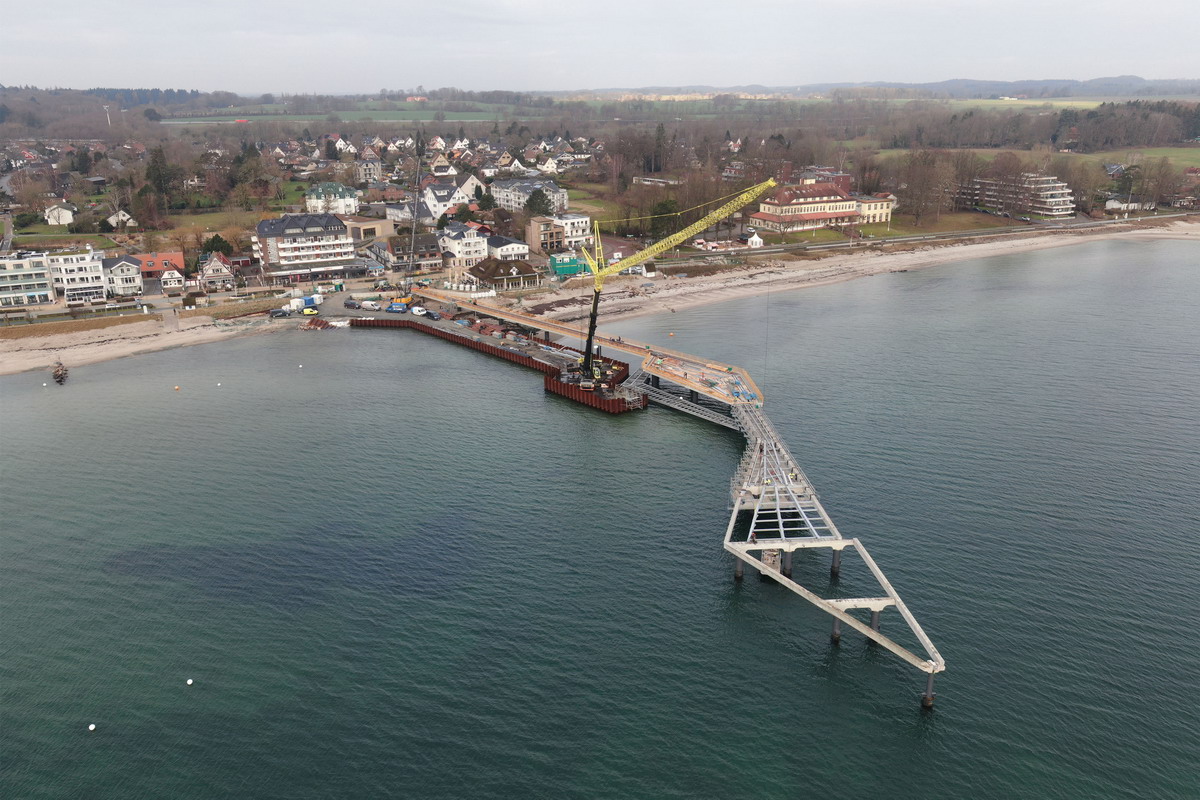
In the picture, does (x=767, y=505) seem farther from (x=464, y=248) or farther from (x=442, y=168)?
(x=442, y=168)

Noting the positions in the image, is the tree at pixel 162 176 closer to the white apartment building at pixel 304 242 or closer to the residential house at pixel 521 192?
the white apartment building at pixel 304 242

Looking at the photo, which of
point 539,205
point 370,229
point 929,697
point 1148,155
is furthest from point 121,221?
point 1148,155

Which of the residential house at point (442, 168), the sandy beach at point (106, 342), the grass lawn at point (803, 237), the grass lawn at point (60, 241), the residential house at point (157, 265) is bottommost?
the sandy beach at point (106, 342)

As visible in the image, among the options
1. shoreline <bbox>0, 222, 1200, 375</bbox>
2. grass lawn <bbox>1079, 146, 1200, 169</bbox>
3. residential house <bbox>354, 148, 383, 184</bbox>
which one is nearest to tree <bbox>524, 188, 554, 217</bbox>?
shoreline <bbox>0, 222, 1200, 375</bbox>

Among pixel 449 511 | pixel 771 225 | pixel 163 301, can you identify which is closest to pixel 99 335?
pixel 163 301

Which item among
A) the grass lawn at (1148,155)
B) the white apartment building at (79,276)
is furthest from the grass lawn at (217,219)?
the grass lawn at (1148,155)

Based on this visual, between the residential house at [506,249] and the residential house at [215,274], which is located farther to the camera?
the residential house at [506,249]
